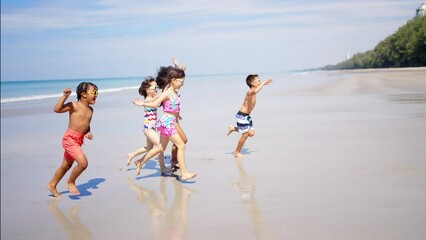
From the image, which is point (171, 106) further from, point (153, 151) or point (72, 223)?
point (72, 223)

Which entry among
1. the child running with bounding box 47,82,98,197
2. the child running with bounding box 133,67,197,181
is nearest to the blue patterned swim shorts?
the child running with bounding box 133,67,197,181

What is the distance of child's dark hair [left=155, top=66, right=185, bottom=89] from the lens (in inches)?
225

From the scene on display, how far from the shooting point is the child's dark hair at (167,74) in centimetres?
573

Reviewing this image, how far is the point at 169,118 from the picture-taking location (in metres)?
5.74

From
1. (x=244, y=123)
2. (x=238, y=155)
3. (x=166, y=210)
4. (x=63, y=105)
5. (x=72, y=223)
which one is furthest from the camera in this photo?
(x=244, y=123)

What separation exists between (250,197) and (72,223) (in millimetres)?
Result: 1750

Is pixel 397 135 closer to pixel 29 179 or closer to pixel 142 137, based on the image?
pixel 142 137

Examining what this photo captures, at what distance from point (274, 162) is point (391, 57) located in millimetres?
67220

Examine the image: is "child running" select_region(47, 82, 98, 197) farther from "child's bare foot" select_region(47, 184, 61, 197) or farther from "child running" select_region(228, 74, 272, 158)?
"child running" select_region(228, 74, 272, 158)

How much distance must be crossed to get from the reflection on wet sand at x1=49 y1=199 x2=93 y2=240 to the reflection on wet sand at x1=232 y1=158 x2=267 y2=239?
139cm

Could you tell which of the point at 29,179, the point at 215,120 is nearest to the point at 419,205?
the point at 29,179

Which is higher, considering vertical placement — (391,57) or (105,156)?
(105,156)

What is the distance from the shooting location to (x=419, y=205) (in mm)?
4004


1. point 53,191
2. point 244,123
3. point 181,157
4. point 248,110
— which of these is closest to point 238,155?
point 244,123
